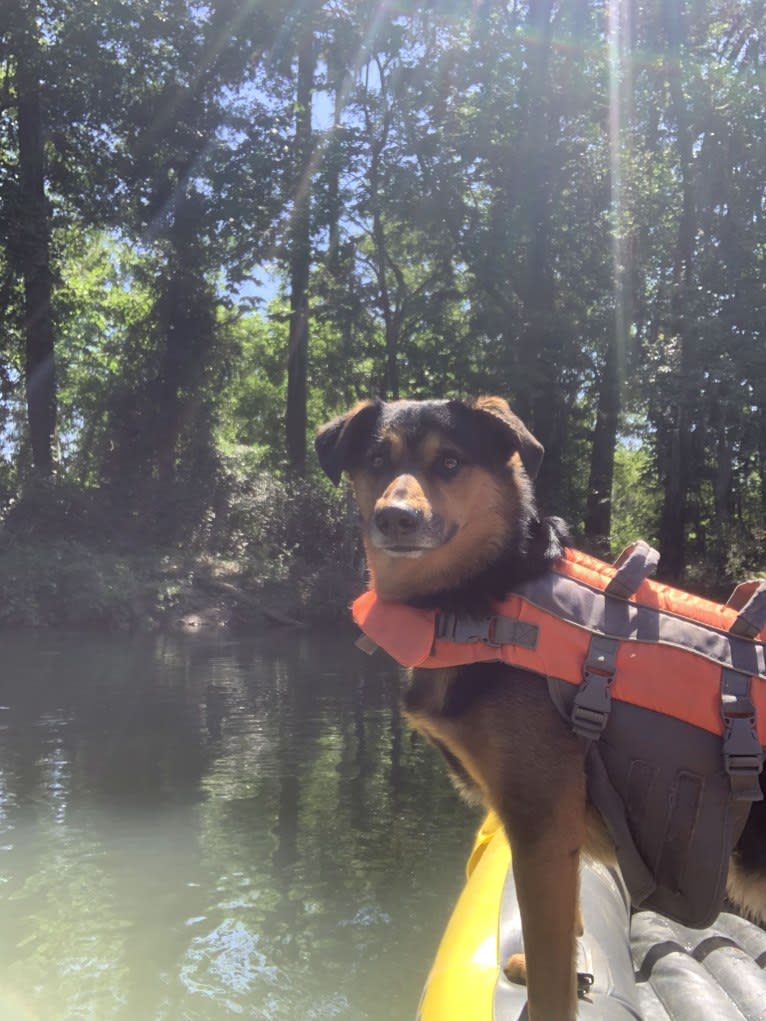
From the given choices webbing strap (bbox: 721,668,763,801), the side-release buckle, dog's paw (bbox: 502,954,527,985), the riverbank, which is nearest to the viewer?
webbing strap (bbox: 721,668,763,801)

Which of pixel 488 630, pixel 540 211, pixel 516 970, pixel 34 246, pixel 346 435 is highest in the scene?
pixel 540 211

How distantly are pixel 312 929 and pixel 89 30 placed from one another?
81.6 feet

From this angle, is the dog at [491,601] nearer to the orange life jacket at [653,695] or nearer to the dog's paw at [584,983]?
the orange life jacket at [653,695]

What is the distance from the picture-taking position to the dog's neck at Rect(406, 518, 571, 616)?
3.06 m

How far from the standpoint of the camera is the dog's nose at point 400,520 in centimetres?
321

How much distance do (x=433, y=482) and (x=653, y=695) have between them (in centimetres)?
117

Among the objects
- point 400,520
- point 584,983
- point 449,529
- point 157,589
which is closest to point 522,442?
point 449,529

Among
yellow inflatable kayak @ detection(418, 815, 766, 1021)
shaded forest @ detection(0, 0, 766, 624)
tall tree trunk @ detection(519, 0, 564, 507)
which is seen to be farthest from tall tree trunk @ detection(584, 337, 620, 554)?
yellow inflatable kayak @ detection(418, 815, 766, 1021)

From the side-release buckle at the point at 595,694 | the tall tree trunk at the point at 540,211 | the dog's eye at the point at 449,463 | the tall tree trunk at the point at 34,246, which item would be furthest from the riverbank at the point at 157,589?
the side-release buckle at the point at 595,694

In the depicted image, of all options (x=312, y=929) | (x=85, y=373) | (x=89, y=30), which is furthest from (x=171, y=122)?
(x=312, y=929)

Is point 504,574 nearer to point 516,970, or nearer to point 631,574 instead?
point 631,574

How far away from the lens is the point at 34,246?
76.2ft

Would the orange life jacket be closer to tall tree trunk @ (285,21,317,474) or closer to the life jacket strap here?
the life jacket strap

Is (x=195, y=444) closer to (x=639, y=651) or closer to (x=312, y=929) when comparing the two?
(x=312, y=929)
